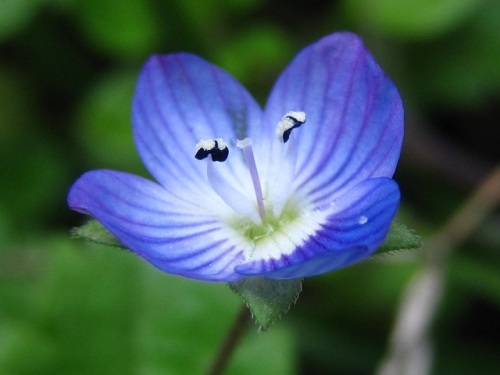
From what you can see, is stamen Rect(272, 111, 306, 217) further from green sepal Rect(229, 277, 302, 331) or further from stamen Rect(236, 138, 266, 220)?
green sepal Rect(229, 277, 302, 331)

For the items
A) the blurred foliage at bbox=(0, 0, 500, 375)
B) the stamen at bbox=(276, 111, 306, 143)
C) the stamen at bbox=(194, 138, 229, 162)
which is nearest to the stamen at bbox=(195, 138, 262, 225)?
the stamen at bbox=(194, 138, 229, 162)

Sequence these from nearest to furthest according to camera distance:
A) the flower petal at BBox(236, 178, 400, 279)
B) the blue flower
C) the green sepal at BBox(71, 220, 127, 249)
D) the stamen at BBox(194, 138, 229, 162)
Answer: the flower petal at BBox(236, 178, 400, 279), the green sepal at BBox(71, 220, 127, 249), the blue flower, the stamen at BBox(194, 138, 229, 162)

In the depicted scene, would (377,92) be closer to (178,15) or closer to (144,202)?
(144,202)

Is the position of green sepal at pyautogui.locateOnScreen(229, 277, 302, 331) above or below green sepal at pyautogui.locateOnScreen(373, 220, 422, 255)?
below

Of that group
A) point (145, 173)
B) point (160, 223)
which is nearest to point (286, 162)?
point (160, 223)

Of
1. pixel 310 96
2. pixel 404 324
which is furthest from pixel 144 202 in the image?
pixel 404 324
